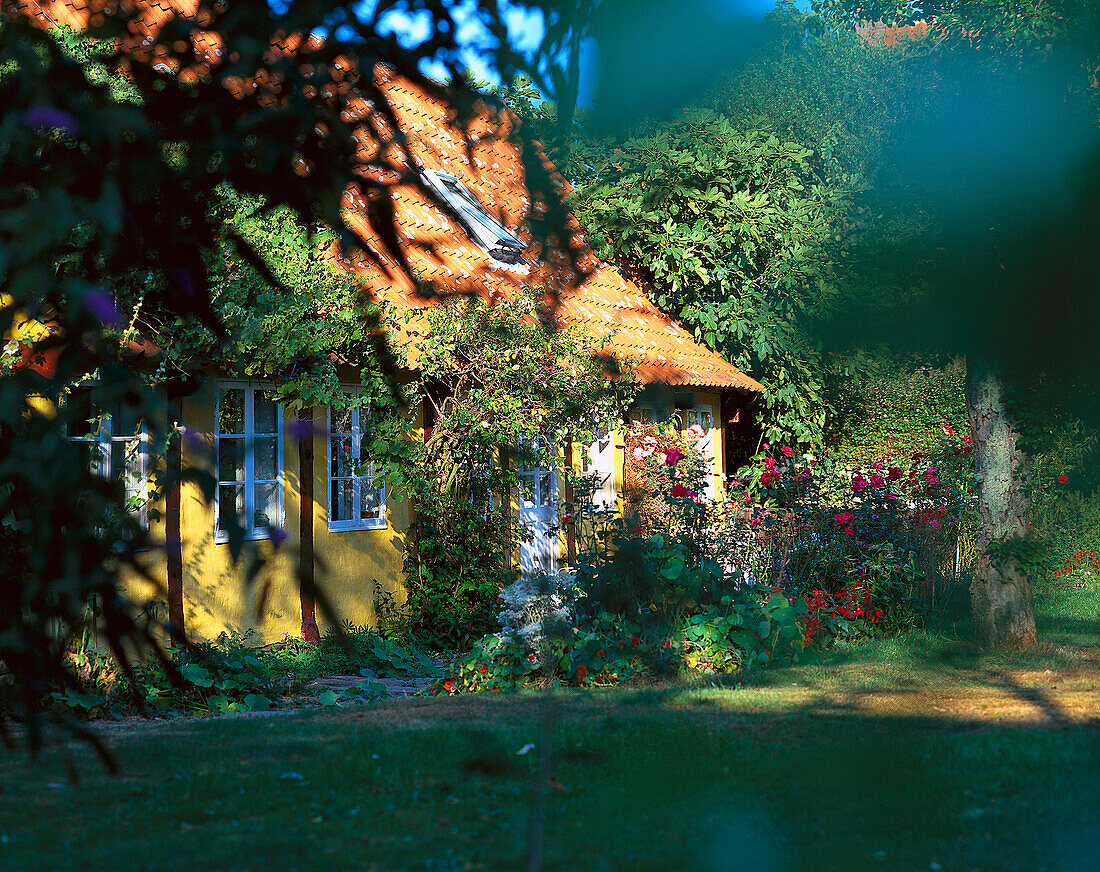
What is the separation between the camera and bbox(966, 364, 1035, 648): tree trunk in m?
8.23

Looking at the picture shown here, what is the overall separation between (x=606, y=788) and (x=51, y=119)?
317 centimetres

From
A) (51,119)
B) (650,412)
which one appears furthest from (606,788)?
(650,412)

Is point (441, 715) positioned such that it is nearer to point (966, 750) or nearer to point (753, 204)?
point (966, 750)

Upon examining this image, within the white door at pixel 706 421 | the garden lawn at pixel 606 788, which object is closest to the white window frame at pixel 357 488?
the garden lawn at pixel 606 788

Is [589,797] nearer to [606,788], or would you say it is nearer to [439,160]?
[606,788]

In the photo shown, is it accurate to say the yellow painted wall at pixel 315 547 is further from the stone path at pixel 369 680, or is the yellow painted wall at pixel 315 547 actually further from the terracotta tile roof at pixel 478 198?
the terracotta tile roof at pixel 478 198

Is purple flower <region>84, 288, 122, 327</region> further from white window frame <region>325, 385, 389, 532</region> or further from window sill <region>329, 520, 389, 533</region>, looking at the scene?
window sill <region>329, 520, 389, 533</region>

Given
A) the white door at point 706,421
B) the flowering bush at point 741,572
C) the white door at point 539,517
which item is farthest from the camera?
the white door at point 706,421

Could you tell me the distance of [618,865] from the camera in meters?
3.40

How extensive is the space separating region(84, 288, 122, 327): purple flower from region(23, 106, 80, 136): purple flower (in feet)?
1.16

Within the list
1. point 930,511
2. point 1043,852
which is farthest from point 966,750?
→ point 930,511

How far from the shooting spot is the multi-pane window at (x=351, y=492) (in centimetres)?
1071

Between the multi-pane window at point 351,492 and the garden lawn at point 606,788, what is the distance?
450 centimetres

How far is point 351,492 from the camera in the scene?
1102 cm
